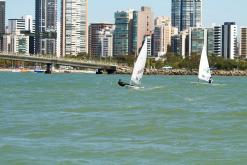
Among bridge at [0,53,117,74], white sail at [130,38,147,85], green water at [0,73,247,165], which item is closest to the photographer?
green water at [0,73,247,165]

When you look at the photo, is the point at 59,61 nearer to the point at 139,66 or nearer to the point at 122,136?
the point at 139,66

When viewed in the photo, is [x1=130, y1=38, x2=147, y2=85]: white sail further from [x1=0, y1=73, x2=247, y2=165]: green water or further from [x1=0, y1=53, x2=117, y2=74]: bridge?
[x1=0, y1=53, x2=117, y2=74]: bridge

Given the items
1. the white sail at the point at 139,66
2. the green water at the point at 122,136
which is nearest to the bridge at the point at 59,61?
the white sail at the point at 139,66

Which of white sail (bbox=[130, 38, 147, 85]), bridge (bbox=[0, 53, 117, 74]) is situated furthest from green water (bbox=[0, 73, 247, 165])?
bridge (bbox=[0, 53, 117, 74])

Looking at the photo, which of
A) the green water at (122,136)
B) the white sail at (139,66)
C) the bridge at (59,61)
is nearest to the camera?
the green water at (122,136)

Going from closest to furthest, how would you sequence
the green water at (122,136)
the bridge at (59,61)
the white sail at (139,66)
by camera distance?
the green water at (122,136) → the white sail at (139,66) → the bridge at (59,61)

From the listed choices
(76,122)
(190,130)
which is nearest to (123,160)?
(190,130)

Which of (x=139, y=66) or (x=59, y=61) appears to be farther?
(x=59, y=61)

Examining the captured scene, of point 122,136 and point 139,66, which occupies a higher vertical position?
point 139,66

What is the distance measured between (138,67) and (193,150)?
39191 millimetres

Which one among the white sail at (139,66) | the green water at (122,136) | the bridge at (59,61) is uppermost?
the white sail at (139,66)

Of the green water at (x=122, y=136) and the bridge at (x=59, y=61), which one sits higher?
the green water at (x=122, y=136)

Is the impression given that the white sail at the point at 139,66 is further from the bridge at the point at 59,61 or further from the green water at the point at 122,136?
the bridge at the point at 59,61

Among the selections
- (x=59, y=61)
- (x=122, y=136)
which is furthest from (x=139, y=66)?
(x=59, y=61)
